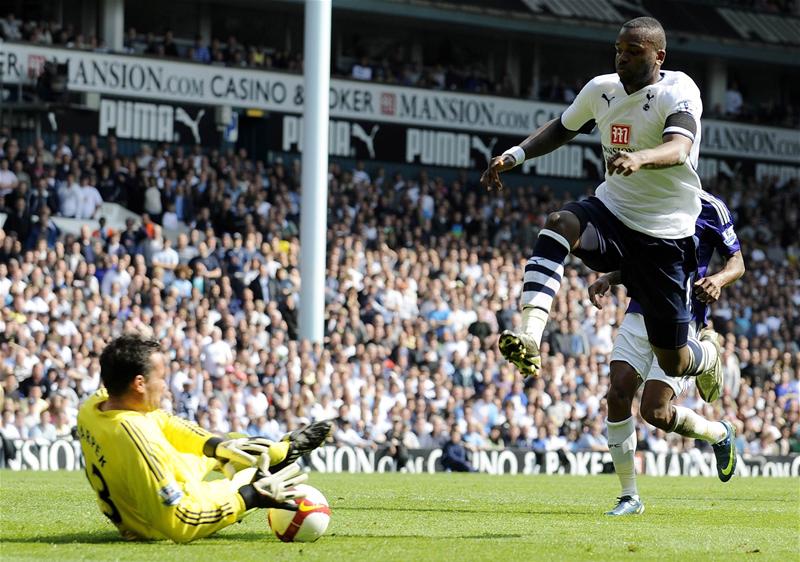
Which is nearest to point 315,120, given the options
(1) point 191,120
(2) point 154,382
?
(1) point 191,120

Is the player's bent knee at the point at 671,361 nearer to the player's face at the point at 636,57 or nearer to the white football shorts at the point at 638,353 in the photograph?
the white football shorts at the point at 638,353

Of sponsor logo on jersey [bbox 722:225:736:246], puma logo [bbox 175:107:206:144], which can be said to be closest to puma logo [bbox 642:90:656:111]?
sponsor logo on jersey [bbox 722:225:736:246]

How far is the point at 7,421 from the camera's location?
19.0 metres

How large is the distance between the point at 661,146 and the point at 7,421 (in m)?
12.7

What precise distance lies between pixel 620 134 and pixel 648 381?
2.36m

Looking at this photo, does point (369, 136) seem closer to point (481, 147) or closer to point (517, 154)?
point (481, 147)

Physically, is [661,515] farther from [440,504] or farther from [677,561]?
[677,561]

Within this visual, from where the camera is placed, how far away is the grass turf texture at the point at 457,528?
24.1 feet

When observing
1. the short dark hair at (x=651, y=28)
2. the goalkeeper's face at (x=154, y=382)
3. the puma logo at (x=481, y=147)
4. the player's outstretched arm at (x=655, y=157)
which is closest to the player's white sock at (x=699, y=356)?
the player's outstretched arm at (x=655, y=157)

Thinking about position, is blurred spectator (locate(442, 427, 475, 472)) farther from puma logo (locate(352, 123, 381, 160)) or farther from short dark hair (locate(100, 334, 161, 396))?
puma logo (locate(352, 123, 381, 160))

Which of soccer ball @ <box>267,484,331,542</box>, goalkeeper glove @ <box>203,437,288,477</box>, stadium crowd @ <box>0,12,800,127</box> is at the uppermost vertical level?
stadium crowd @ <box>0,12,800,127</box>

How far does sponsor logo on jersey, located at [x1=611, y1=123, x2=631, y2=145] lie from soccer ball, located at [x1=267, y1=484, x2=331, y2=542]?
2.97 meters

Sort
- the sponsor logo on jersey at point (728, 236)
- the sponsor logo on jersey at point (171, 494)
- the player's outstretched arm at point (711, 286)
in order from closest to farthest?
the sponsor logo on jersey at point (171, 494) → the player's outstretched arm at point (711, 286) → the sponsor logo on jersey at point (728, 236)

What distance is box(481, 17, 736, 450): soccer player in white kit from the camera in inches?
350
